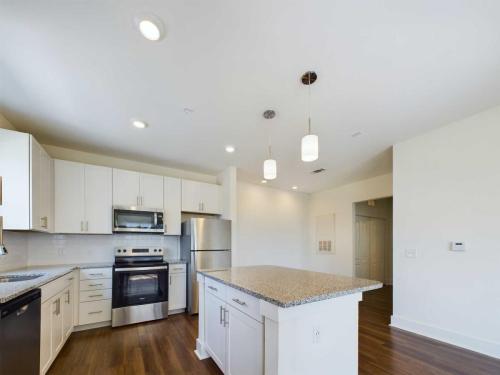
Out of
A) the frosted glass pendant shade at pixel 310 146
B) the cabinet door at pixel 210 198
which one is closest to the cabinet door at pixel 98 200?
the cabinet door at pixel 210 198

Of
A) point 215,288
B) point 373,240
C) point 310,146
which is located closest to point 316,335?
point 215,288

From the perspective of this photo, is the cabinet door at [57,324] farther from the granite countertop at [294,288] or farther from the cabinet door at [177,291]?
the granite countertop at [294,288]

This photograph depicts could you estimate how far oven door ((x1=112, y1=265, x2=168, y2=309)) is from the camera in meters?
3.35

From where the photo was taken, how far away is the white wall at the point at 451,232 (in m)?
2.71

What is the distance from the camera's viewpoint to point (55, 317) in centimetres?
246

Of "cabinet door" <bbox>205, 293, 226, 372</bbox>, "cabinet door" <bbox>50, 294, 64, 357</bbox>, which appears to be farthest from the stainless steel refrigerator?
"cabinet door" <bbox>50, 294, 64, 357</bbox>

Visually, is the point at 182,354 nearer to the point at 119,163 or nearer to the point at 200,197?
the point at 200,197

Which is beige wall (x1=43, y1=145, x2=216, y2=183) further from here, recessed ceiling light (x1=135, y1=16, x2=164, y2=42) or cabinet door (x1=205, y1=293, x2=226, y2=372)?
recessed ceiling light (x1=135, y1=16, x2=164, y2=42)

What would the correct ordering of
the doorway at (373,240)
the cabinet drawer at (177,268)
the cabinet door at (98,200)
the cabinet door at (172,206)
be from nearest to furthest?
the cabinet door at (98,200) < the cabinet drawer at (177,268) < the cabinet door at (172,206) < the doorway at (373,240)

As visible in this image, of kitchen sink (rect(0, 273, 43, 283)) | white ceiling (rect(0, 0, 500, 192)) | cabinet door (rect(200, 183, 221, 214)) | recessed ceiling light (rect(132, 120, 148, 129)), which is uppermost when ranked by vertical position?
white ceiling (rect(0, 0, 500, 192))

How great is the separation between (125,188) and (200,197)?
1269 millimetres

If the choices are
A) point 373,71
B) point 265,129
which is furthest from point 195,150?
point 373,71

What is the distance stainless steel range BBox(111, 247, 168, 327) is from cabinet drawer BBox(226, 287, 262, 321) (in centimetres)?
200

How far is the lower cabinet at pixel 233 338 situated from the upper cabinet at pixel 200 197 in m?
2.11
